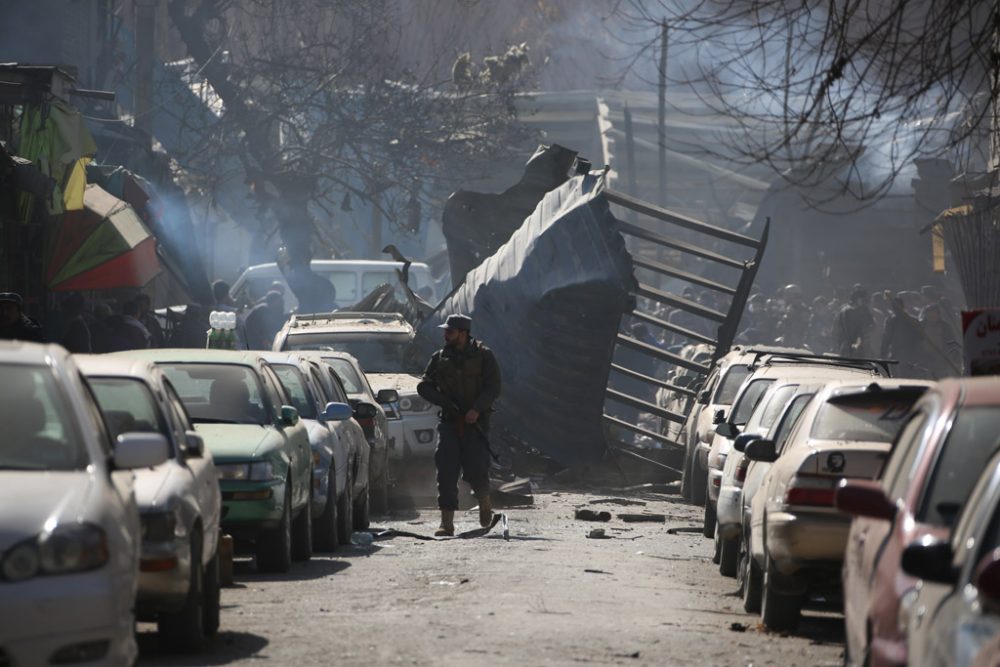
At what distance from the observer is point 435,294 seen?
113 ft

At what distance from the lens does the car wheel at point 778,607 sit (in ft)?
32.6

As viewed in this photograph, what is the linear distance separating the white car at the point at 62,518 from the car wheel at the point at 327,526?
6456 millimetres

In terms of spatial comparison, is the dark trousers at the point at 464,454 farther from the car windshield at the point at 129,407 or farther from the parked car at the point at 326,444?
the car windshield at the point at 129,407

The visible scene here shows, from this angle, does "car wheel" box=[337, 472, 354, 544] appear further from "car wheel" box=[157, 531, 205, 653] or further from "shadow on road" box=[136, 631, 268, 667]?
"car wheel" box=[157, 531, 205, 653]

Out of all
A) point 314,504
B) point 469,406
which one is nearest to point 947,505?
point 314,504

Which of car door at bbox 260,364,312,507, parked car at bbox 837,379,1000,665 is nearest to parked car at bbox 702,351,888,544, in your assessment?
car door at bbox 260,364,312,507

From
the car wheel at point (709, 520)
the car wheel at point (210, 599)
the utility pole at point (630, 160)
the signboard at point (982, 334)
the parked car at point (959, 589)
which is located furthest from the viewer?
the utility pole at point (630, 160)

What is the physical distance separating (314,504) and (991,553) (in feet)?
30.1

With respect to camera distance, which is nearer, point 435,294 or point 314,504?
point 314,504

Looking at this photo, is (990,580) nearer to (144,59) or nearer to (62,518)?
(62,518)

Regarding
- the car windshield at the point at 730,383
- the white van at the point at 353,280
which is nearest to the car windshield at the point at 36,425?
the car windshield at the point at 730,383

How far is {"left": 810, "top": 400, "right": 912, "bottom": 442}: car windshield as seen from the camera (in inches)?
405

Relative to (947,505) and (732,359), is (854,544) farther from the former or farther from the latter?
(732,359)

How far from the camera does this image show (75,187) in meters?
22.9
